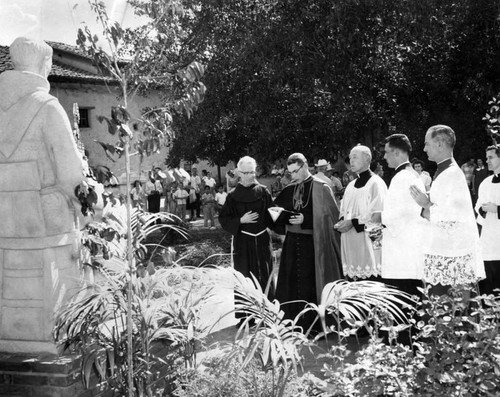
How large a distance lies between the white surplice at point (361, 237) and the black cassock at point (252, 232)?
3.71 ft

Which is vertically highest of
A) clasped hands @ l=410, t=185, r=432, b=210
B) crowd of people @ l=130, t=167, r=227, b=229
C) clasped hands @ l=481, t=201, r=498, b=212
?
crowd of people @ l=130, t=167, r=227, b=229

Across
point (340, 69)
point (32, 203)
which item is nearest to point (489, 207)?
point (32, 203)

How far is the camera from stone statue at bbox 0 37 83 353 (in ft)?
16.6

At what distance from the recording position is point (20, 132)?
5090mm

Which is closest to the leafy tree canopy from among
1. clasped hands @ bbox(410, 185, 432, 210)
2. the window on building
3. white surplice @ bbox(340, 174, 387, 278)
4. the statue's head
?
white surplice @ bbox(340, 174, 387, 278)

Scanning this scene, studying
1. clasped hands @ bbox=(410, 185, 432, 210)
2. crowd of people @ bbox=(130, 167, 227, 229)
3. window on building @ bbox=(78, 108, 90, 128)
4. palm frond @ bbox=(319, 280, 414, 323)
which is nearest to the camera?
palm frond @ bbox=(319, 280, 414, 323)

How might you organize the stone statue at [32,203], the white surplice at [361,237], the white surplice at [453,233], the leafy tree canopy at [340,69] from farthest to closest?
the leafy tree canopy at [340,69] < the white surplice at [361,237] < the white surplice at [453,233] < the stone statue at [32,203]

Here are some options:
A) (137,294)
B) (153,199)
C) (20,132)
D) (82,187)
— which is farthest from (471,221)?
(153,199)

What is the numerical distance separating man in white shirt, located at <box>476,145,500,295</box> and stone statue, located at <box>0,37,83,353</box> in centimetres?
490

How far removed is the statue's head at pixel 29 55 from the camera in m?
5.11

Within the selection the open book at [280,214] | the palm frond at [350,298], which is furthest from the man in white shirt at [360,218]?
the palm frond at [350,298]

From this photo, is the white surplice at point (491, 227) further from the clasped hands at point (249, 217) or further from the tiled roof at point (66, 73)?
the tiled roof at point (66, 73)

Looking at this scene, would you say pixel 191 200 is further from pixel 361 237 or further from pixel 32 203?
pixel 32 203

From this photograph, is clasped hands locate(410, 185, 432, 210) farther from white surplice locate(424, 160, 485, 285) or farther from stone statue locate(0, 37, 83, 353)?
stone statue locate(0, 37, 83, 353)
